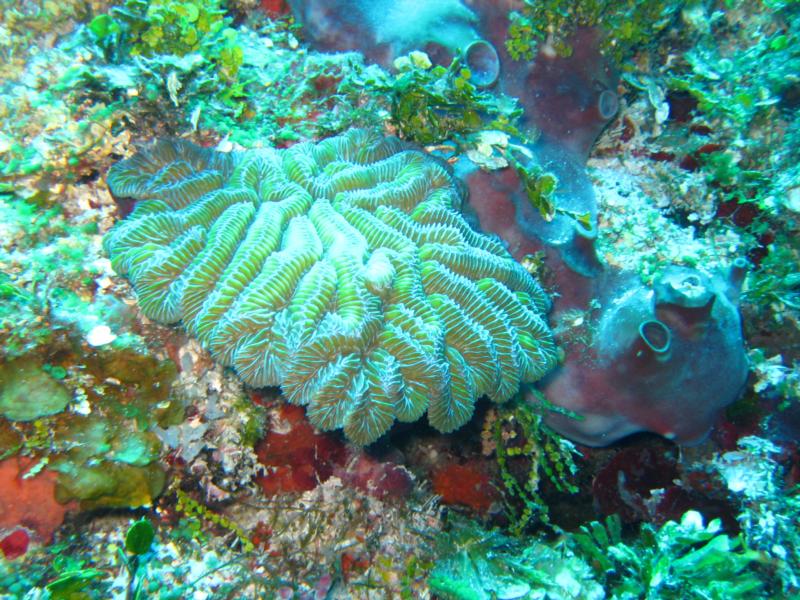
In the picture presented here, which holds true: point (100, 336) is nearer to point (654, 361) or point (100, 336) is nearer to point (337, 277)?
point (337, 277)

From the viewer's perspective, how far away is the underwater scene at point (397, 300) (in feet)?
9.05

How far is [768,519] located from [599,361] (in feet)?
5.87

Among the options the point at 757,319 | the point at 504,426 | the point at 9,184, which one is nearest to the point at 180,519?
the point at 9,184

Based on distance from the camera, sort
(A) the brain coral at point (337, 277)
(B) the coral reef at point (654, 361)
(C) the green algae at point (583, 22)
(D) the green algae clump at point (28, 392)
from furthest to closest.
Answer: (C) the green algae at point (583, 22)
(B) the coral reef at point (654, 361)
(A) the brain coral at point (337, 277)
(D) the green algae clump at point (28, 392)

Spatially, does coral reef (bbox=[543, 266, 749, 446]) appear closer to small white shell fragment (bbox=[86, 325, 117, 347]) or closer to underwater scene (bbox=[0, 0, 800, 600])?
underwater scene (bbox=[0, 0, 800, 600])

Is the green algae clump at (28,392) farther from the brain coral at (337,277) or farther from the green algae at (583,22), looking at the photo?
the green algae at (583,22)

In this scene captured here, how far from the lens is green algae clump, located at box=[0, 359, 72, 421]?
2.51 meters

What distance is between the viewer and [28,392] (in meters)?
2.57

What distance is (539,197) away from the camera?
3.87m

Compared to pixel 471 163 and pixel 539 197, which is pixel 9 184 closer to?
pixel 471 163

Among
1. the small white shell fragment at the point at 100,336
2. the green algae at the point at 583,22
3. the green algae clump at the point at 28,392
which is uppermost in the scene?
the green algae at the point at 583,22

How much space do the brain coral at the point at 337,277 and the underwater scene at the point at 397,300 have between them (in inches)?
0.8

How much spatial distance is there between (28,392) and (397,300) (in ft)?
7.48

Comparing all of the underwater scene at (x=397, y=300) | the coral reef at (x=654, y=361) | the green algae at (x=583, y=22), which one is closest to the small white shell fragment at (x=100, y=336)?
the underwater scene at (x=397, y=300)
